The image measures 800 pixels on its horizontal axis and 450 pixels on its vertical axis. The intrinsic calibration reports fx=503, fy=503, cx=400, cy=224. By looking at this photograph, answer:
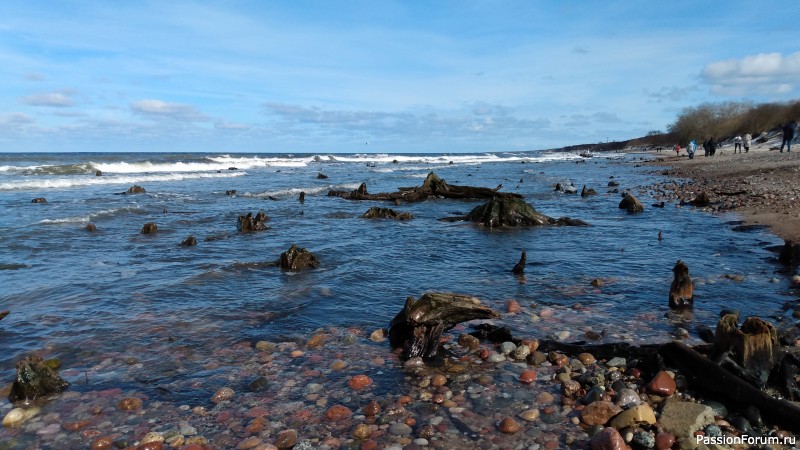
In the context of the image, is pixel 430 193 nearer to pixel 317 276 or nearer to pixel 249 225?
pixel 249 225

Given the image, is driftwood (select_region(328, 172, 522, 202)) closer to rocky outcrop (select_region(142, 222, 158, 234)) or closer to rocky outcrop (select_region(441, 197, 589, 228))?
rocky outcrop (select_region(441, 197, 589, 228))

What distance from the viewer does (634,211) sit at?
16.8 m

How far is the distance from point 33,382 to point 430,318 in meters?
3.83

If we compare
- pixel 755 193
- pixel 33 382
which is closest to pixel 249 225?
pixel 33 382

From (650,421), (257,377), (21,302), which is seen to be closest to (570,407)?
(650,421)

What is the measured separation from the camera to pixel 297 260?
9.74m

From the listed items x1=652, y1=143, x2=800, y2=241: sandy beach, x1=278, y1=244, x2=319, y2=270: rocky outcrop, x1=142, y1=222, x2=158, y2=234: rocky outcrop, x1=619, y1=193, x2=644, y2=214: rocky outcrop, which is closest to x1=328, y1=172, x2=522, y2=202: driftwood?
x1=619, y1=193, x2=644, y2=214: rocky outcrop

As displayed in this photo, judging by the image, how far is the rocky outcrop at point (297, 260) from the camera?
9688 millimetres

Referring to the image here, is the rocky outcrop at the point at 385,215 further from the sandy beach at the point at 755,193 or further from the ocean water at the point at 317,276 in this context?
the sandy beach at the point at 755,193

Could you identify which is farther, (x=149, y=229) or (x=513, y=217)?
(x=513, y=217)

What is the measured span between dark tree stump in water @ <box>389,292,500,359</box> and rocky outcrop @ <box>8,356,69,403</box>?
333cm

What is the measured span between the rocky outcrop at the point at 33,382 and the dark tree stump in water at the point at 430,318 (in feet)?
10.9

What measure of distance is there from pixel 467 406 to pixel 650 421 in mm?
1445

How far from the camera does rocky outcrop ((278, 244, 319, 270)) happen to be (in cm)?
969
